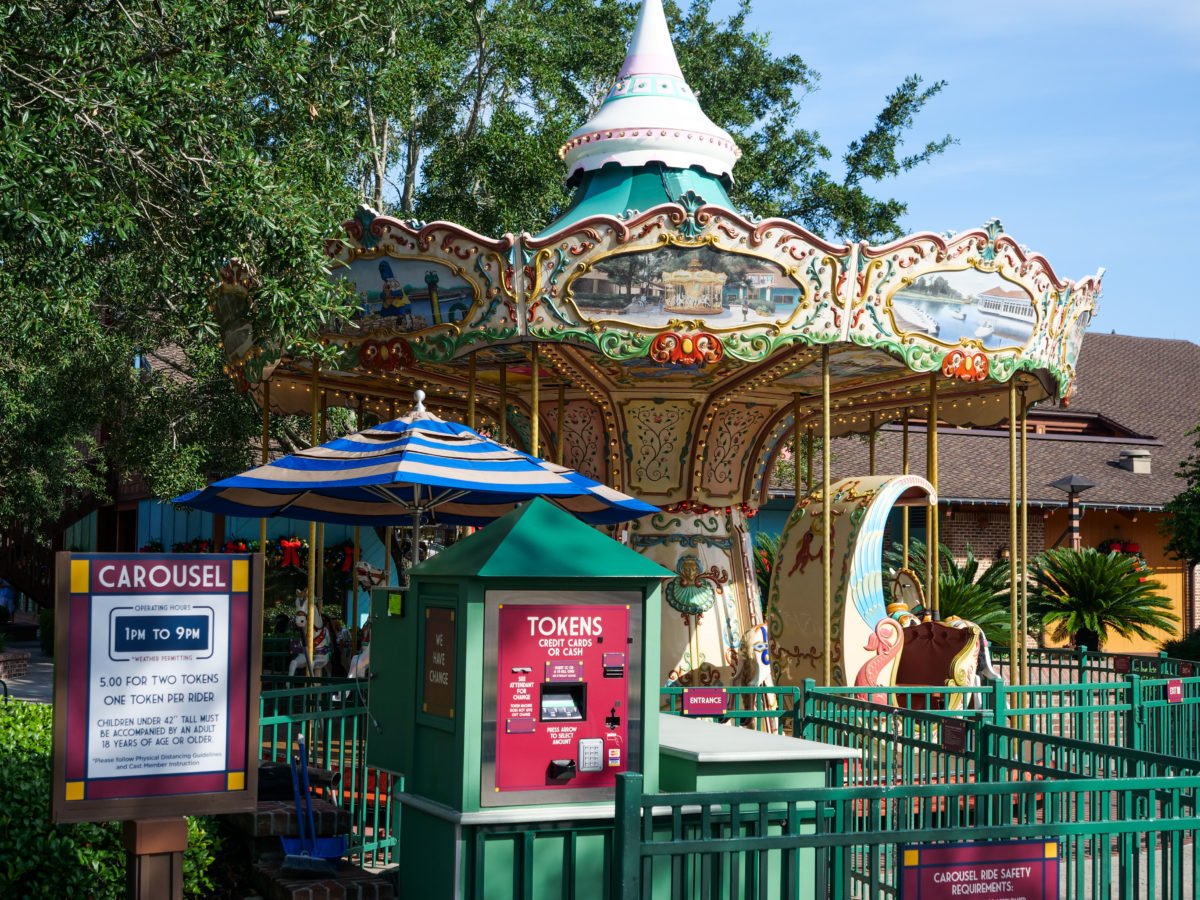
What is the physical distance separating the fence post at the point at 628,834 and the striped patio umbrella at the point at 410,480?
13.9 feet

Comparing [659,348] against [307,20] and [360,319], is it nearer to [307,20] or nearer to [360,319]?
[360,319]

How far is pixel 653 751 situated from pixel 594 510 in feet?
16.1

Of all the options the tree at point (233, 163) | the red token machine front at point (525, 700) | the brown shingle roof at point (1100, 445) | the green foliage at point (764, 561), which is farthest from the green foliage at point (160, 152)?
the brown shingle roof at point (1100, 445)

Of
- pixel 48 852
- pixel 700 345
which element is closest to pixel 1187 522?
pixel 700 345

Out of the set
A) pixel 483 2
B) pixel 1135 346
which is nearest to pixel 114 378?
pixel 483 2

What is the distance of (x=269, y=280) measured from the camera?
10750 millimetres

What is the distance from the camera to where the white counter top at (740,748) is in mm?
5898

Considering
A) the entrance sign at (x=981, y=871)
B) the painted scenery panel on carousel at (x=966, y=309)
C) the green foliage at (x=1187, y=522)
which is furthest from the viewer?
the green foliage at (x=1187, y=522)

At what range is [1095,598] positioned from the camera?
2297 centimetres

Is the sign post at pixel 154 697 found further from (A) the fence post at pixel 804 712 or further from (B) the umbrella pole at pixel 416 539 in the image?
(A) the fence post at pixel 804 712

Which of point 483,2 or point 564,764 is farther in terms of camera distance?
point 483,2

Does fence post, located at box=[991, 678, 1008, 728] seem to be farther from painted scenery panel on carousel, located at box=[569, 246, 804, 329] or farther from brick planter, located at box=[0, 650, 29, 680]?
brick planter, located at box=[0, 650, 29, 680]

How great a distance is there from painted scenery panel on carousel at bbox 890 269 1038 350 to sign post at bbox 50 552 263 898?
8.22 metres

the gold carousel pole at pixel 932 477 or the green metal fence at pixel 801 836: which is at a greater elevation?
the gold carousel pole at pixel 932 477
